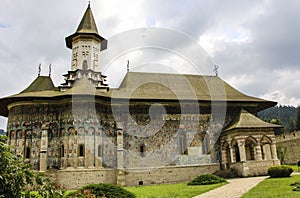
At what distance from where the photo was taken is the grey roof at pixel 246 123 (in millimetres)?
21703

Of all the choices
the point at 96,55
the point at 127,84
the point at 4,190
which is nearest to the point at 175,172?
the point at 127,84

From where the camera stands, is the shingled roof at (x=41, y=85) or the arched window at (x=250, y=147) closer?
the arched window at (x=250, y=147)

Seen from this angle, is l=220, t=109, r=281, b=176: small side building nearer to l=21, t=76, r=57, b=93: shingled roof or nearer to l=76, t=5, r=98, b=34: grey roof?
l=21, t=76, r=57, b=93: shingled roof

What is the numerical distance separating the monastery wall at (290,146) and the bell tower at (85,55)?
22.3 metres

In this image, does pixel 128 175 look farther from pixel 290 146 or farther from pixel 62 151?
pixel 290 146

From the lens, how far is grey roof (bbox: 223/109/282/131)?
21.7 metres

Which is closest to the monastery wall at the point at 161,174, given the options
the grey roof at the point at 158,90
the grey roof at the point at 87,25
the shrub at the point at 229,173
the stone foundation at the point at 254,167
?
the shrub at the point at 229,173

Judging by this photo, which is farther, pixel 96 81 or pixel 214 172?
pixel 96 81

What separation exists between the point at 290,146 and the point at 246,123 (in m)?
14.3

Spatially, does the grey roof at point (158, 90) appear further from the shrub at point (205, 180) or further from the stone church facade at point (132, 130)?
the shrub at point (205, 180)

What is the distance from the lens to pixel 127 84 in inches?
957

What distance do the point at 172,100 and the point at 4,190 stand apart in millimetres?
18693

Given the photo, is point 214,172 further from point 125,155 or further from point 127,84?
point 127,84

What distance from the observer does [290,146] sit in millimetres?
32688
